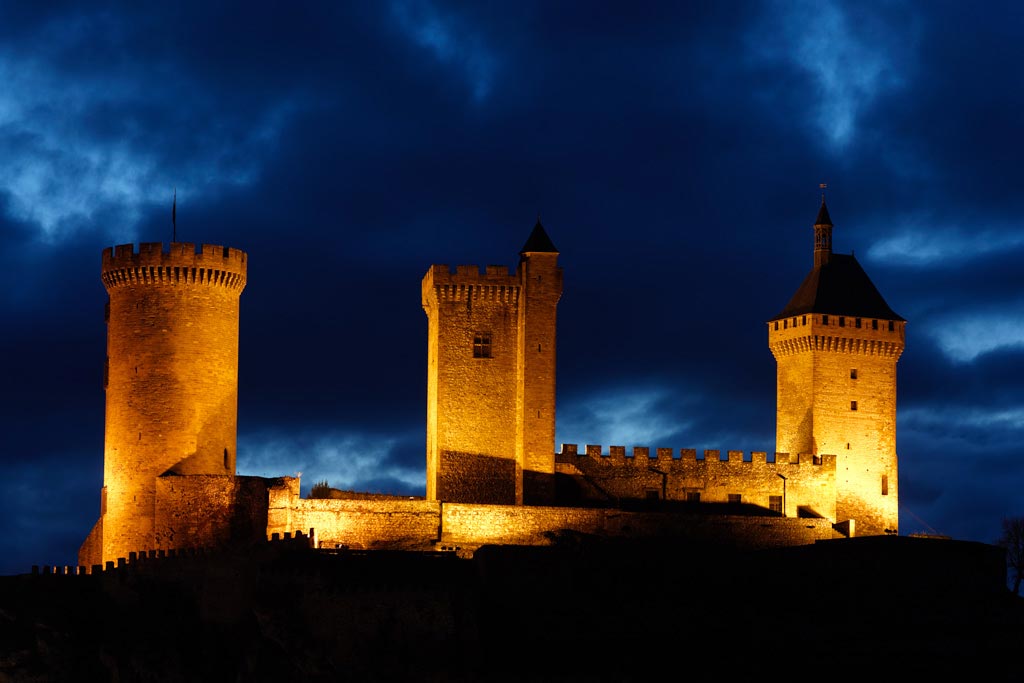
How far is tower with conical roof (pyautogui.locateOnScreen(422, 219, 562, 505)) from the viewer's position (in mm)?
61625

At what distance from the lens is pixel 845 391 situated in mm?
69312

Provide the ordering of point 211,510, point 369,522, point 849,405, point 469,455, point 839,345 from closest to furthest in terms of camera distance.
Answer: point 211,510 < point 369,522 < point 469,455 < point 849,405 < point 839,345

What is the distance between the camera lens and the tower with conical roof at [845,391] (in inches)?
2699

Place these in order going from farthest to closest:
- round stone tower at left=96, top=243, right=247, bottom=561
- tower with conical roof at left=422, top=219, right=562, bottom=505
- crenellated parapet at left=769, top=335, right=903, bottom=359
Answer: crenellated parapet at left=769, top=335, right=903, bottom=359 → tower with conical roof at left=422, top=219, right=562, bottom=505 → round stone tower at left=96, top=243, right=247, bottom=561

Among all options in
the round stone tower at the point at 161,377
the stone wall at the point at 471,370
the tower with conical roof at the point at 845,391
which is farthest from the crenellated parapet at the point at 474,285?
the tower with conical roof at the point at 845,391

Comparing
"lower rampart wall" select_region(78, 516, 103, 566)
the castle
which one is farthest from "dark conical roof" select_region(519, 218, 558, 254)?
"lower rampart wall" select_region(78, 516, 103, 566)

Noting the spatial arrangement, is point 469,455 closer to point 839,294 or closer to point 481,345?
point 481,345

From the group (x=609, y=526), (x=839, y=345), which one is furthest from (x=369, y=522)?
(x=839, y=345)

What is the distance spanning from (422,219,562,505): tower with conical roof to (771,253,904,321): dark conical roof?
492 inches

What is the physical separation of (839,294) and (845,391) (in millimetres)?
4083

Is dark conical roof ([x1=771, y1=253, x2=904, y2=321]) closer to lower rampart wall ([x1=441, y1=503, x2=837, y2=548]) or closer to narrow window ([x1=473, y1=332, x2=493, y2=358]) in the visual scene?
lower rampart wall ([x1=441, y1=503, x2=837, y2=548])

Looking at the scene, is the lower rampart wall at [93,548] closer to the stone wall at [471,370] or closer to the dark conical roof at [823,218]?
the stone wall at [471,370]

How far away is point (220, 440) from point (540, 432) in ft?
35.5

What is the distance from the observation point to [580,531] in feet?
193
